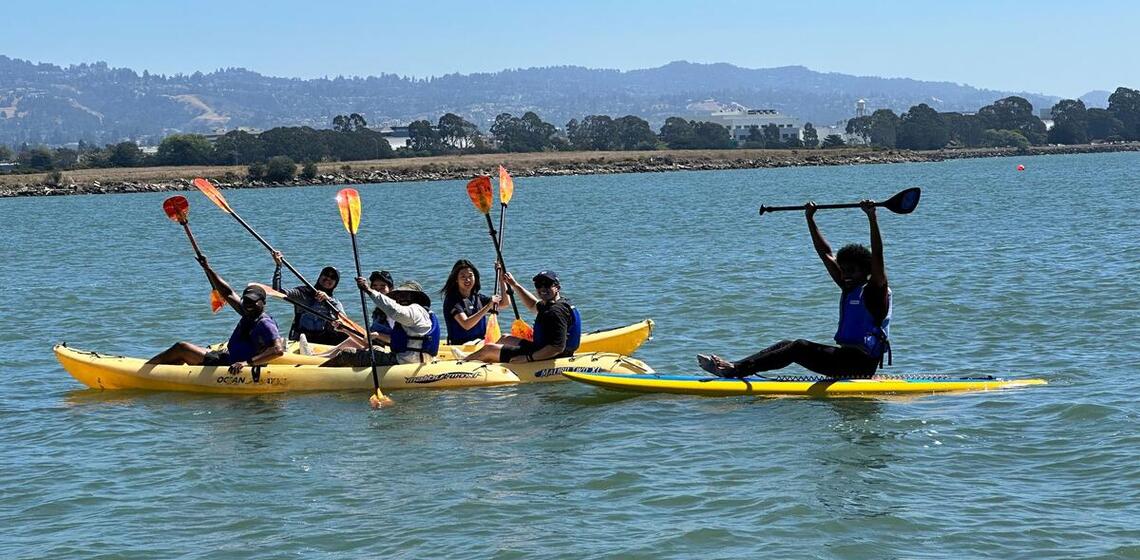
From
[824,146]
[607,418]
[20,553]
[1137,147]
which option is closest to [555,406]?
[607,418]

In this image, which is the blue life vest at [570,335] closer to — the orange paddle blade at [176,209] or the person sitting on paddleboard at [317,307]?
the person sitting on paddleboard at [317,307]

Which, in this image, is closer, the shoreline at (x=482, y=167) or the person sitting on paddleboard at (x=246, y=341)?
the person sitting on paddleboard at (x=246, y=341)

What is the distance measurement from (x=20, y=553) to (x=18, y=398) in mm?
5882

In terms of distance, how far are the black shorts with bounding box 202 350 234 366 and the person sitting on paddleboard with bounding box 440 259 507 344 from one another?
2205mm

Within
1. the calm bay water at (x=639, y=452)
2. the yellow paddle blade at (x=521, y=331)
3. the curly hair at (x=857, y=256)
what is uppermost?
the curly hair at (x=857, y=256)

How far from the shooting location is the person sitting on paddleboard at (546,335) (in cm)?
1284

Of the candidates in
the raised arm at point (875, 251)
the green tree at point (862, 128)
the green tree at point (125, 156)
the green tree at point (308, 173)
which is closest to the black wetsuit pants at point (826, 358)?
the raised arm at point (875, 251)

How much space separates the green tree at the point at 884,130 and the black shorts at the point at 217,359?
146458 mm

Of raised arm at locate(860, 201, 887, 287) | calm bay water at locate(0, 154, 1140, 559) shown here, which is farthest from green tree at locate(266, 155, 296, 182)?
raised arm at locate(860, 201, 887, 287)

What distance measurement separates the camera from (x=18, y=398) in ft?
46.2

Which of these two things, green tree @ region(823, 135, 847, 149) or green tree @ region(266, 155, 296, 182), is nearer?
green tree @ region(266, 155, 296, 182)

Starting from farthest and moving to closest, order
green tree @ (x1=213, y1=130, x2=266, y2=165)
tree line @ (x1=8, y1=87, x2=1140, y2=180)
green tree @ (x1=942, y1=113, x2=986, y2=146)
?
green tree @ (x1=942, y1=113, x2=986, y2=146), tree line @ (x1=8, y1=87, x2=1140, y2=180), green tree @ (x1=213, y1=130, x2=266, y2=165)

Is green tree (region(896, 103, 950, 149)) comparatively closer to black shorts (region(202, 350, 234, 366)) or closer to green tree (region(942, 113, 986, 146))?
green tree (region(942, 113, 986, 146))

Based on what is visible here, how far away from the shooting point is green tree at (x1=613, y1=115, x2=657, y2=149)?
494 ft
